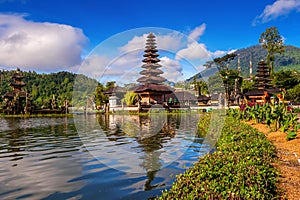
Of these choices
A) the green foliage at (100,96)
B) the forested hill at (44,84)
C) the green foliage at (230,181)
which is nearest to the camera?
the green foliage at (230,181)

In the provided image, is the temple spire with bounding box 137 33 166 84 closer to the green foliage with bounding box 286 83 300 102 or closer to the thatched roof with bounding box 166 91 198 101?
the thatched roof with bounding box 166 91 198 101

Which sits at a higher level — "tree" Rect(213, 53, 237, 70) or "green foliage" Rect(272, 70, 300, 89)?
"tree" Rect(213, 53, 237, 70)

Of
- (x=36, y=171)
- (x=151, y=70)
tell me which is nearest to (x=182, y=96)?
(x=151, y=70)

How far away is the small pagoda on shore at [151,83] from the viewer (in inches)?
1715

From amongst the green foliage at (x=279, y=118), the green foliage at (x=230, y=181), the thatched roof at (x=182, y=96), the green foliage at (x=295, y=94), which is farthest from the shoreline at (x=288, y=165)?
the thatched roof at (x=182, y=96)

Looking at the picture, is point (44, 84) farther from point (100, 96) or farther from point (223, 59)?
point (223, 59)

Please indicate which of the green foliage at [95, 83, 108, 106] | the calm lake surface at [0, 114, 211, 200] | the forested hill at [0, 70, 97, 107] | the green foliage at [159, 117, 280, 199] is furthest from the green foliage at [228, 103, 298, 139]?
the forested hill at [0, 70, 97, 107]

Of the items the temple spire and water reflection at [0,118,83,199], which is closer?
water reflection at [0,118,83,199]

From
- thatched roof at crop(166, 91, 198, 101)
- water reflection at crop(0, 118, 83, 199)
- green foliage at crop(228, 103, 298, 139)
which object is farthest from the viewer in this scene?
thatched roof at crop(166, 91, 198, 101)

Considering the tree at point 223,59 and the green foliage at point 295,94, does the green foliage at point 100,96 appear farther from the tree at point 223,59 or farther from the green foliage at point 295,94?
the tree at point 223,59

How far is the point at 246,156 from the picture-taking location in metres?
6.57

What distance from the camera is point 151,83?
48.1 metres

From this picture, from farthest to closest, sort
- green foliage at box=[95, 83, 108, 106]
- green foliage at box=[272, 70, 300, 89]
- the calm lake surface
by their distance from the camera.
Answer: green foliage at box=[95, 83, 108, 106] → green foliage at box=[272, 70, 300, 89] → the calm lake surface

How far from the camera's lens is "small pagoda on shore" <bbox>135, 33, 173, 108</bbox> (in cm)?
4356
